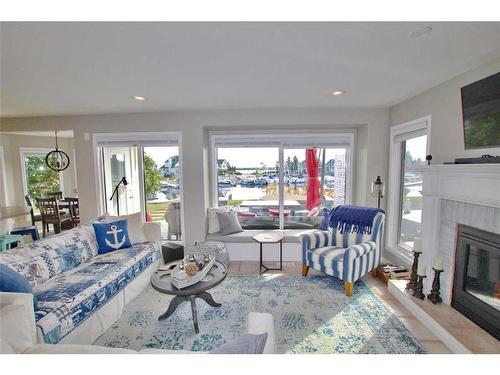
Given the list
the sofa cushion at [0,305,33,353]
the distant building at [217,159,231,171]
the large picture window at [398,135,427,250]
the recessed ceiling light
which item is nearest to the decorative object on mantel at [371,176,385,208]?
the large picture window at [398,135,427,250]

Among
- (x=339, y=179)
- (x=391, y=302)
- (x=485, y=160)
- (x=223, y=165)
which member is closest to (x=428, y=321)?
(x=391, y=302)

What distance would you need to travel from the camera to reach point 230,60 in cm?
188

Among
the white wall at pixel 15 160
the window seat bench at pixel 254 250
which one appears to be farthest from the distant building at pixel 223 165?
the white wall at pixel 15 160

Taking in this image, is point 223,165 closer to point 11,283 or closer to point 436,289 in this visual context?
point 11,283

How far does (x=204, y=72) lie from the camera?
2111 millimetres

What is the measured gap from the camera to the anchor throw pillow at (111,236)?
2.87m

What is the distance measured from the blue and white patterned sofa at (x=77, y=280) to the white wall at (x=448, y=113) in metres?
3.60

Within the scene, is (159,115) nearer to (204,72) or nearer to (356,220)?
(204,72)

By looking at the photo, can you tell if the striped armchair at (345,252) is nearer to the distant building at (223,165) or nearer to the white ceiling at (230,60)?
the white ceiling at (230,60)

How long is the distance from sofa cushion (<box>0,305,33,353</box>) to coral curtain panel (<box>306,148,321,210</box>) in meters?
3.72

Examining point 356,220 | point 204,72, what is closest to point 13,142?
→ point 204,72

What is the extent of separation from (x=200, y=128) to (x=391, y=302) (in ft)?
11.1

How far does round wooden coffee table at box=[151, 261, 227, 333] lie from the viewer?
1982mm

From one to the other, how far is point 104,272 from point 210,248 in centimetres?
135
